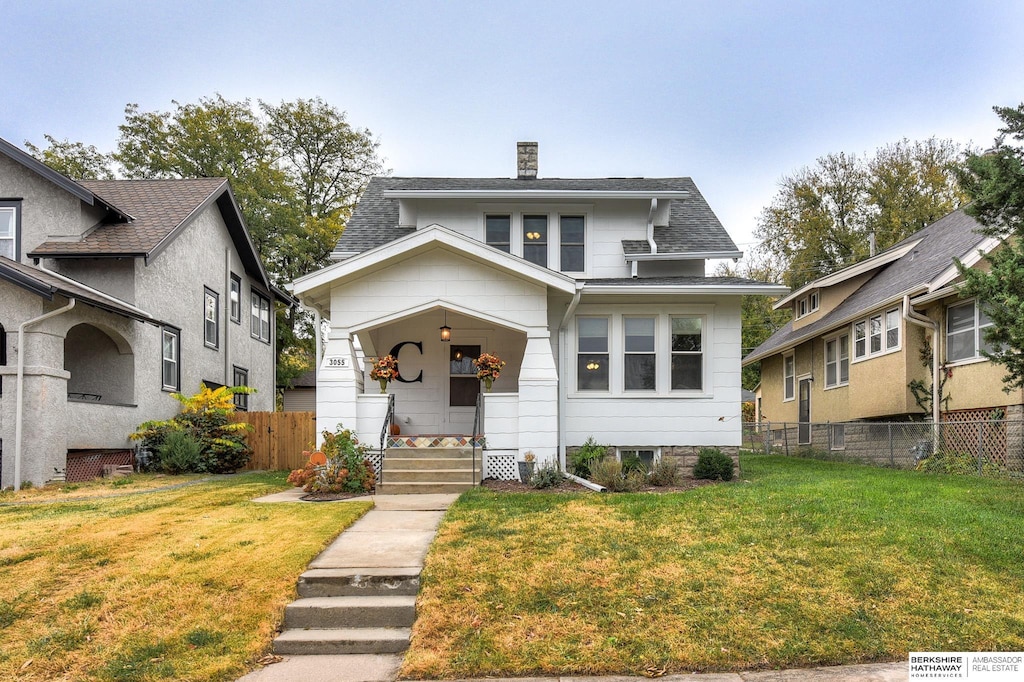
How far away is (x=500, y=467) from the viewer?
12.3m

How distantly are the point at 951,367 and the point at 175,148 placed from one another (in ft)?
91.8

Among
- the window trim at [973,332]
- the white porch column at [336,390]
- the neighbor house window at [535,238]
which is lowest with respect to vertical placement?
the white porch column at [336,390]

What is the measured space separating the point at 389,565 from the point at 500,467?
550 centimetres

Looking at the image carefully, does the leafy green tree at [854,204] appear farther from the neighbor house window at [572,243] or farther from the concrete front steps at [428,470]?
the concrete front steps at [428,470]

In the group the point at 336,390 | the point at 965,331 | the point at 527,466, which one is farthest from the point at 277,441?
the point at 965,331

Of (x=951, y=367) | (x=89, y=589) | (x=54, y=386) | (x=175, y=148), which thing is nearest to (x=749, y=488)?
(x=951, y=367)

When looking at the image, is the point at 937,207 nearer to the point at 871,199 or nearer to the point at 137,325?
the point at 871,199

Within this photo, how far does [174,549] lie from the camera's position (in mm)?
7391

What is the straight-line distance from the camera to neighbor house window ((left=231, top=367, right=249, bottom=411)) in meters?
22.0

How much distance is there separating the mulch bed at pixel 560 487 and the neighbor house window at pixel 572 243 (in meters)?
5.19

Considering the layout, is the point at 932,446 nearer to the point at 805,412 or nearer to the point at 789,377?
the point at 805,412

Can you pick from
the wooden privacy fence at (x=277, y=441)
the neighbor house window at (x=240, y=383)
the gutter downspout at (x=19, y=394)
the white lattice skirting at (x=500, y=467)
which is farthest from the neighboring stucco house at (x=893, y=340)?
the neighbor house window at (x=240, y=383)

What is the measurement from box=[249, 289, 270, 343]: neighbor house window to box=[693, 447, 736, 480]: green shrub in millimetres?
16404

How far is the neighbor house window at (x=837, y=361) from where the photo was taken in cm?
2022
